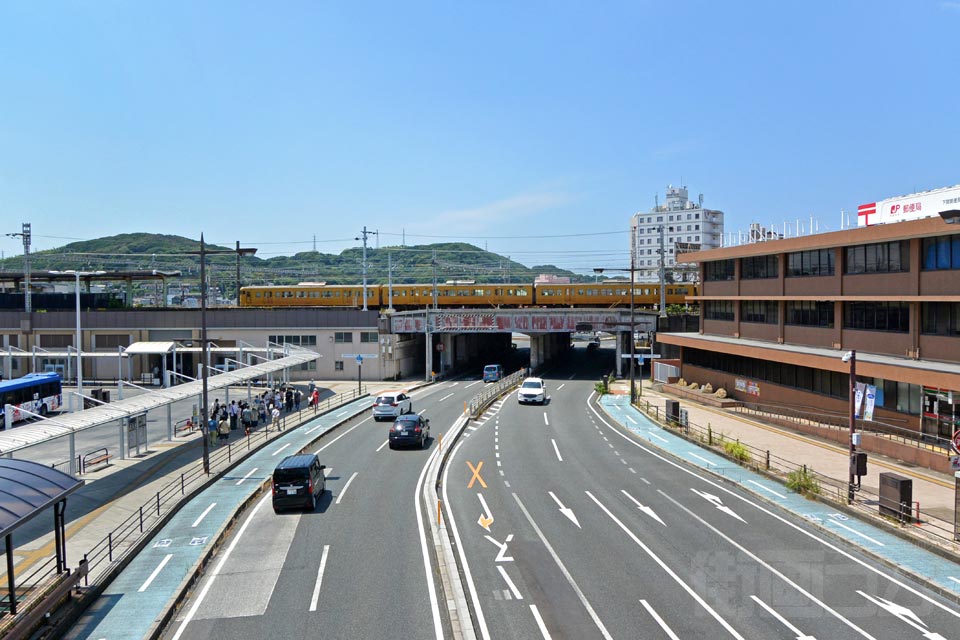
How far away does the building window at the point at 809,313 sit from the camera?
38.6 metres

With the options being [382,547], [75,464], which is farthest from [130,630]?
[75,464]

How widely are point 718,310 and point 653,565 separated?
3849cm

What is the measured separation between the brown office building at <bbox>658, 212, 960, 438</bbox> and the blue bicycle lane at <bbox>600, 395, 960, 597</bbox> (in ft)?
23.4

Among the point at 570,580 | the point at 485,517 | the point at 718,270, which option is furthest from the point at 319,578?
the point at 718,270

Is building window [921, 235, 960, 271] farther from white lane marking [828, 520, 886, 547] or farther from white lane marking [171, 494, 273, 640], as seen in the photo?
white lane marking [171, 494, 273, 640]

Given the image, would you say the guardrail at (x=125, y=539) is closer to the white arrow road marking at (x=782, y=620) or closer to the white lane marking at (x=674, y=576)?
the white lane marking at (x=674, y=576)

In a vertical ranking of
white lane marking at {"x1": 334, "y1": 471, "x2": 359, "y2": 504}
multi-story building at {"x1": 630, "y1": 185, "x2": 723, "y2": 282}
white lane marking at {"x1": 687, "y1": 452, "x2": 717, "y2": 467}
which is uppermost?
multi-story building at {"x1": 630, "y1": 185, "x2": 723, "y2": 282}

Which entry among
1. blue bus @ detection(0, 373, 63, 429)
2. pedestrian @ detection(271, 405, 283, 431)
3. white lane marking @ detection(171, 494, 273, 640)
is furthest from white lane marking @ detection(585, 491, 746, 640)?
blue bus @ detection(0, 373, 63, 429)

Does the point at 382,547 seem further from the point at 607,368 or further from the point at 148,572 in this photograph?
the point at 607,368

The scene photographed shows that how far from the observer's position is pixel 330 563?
1705cm

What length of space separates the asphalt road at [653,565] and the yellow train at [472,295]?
40835 mm

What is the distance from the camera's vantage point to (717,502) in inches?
888

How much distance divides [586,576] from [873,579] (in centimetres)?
661

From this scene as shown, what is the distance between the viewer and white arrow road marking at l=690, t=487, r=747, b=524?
2108 centimetres
